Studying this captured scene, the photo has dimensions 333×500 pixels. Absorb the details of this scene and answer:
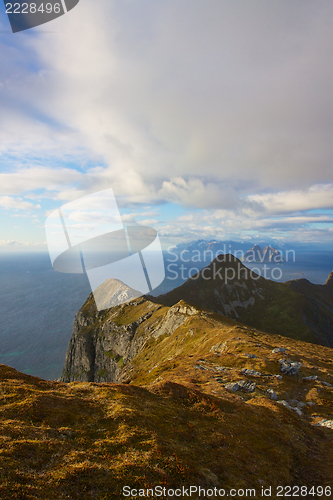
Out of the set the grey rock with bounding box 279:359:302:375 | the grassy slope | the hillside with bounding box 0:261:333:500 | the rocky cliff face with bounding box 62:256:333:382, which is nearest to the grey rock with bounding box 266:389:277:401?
the hillside with bounding box 0:261:333:500

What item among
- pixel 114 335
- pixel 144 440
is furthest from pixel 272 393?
pixel 114 335

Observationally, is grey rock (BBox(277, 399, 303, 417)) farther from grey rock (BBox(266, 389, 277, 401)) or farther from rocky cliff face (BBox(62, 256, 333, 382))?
rocky cliff face (BBox(62, 256, 333, 382))

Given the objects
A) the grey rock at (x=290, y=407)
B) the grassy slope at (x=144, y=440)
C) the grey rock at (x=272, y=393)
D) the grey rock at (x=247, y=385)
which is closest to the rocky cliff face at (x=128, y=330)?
the grey rock at (x=247, y=385)

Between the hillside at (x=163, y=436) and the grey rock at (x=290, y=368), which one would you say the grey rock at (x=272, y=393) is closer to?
the hillside at (x=163, y=436)

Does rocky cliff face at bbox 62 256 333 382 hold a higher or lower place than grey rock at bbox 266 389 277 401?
lower

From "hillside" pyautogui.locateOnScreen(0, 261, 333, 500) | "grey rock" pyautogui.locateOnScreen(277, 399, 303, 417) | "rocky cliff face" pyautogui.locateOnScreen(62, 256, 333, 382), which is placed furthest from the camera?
"rocky cliff face" pyautogui.locateOnScreen(62, 256, 333, 382)

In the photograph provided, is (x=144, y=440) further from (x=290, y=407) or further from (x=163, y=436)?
(x=290, y=407)

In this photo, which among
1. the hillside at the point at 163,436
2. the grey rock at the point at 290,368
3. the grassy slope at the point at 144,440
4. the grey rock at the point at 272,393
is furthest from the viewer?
the grey rock at the point at 290,368

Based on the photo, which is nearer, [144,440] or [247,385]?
[144,440]

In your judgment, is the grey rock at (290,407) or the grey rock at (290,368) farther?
the grey rock at (290,368)
